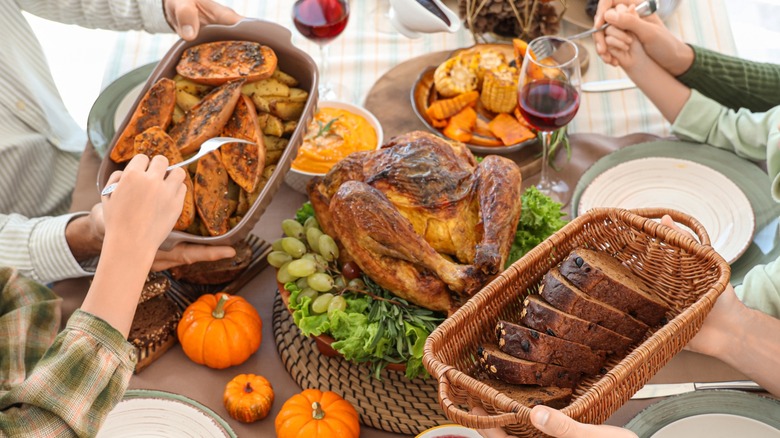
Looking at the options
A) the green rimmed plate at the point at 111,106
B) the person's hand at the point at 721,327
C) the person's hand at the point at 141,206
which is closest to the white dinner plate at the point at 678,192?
the person's hand at the point at 721,327

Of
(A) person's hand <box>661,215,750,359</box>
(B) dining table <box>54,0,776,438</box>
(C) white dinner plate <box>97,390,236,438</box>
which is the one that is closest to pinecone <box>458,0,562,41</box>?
(B) dining table <box>54,0,776,438</box>

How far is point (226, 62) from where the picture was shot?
1698 mm

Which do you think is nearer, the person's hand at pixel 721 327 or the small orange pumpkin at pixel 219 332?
the person's hand at pixel 721 327

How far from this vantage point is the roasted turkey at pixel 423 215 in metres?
1.47

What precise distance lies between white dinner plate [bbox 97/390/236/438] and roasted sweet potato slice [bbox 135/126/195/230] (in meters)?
0.33

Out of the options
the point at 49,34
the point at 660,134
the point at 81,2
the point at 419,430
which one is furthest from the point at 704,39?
the point at 49,34

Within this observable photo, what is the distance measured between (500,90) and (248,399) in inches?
40.2

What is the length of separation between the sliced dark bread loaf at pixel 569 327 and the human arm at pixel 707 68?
999mm

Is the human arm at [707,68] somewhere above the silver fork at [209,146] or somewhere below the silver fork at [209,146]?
above

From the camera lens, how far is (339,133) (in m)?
1.92

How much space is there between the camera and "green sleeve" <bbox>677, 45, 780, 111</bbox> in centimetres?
200

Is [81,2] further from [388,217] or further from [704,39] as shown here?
[704,39]

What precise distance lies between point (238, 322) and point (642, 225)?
0.82 m

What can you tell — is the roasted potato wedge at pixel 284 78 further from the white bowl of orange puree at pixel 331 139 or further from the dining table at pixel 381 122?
the dining table at pixel 381 122
